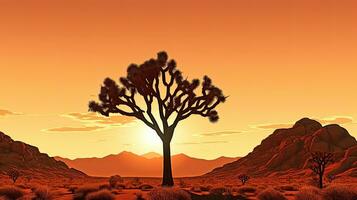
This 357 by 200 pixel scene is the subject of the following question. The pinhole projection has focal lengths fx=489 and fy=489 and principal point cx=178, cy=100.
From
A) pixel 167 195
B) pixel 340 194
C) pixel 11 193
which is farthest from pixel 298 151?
pixel 167 195

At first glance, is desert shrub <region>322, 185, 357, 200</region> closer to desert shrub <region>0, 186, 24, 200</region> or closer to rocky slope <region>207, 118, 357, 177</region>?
desert shrub <region>0, 186, 24, 200</region>

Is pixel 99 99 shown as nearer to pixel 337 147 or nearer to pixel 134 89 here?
pixel 134 89

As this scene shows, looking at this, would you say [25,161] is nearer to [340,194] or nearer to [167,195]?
[167,195]

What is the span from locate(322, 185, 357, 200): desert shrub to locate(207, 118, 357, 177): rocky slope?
10520 cm

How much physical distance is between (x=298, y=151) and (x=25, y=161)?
290 ft

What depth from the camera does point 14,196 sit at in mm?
23703

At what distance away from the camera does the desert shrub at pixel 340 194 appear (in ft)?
65.5

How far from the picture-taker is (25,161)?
6161 inches

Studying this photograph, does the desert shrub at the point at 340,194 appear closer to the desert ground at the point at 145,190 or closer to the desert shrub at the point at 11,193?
the desert ground at the point at 145,190

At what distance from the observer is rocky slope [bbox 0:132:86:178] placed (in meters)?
144

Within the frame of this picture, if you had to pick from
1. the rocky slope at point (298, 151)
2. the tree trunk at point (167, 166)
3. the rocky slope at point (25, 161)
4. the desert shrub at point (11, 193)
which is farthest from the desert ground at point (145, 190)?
the rocky slope at point (25, 161)

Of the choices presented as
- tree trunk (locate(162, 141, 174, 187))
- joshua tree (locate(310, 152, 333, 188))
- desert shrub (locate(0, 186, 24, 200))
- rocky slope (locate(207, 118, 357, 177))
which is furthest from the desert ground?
rocky slope (locate(207, 118, 357, 177))

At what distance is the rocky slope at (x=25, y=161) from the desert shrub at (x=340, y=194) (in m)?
124

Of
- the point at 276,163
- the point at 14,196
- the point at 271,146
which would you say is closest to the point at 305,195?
the point at 14,196
